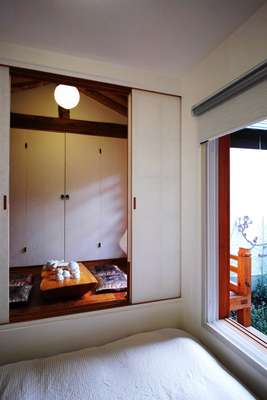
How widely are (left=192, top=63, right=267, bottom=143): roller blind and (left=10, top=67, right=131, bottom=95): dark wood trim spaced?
0.57 m

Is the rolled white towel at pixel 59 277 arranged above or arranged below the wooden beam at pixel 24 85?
below

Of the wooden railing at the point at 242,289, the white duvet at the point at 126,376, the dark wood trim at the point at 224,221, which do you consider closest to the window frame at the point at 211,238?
the dark wood trim at the point at 224,221

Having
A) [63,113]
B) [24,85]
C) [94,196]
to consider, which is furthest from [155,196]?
[24,85]

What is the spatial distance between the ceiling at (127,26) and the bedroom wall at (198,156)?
8 centimetres

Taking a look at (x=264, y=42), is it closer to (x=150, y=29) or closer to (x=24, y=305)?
(x=150, y=29)

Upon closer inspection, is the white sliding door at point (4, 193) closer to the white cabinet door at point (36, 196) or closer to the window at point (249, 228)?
the window at point (249, 228)

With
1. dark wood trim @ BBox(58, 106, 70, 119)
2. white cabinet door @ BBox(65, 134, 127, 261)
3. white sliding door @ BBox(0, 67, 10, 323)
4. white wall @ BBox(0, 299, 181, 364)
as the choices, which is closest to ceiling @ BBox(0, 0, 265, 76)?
white sliding door @ BBox(0, 67, 10, 323)

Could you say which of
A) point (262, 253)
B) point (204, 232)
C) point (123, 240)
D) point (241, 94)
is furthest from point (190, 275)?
point (123, 240)

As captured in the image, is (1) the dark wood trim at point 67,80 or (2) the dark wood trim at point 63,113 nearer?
(1) the dark wood trim at point 67,80

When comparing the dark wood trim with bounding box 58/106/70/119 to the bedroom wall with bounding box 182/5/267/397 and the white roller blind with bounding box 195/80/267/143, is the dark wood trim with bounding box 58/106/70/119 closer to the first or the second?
the bedroom wall with bounding box 182/5/267/397

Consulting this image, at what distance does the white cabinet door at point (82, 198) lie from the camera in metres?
3.59

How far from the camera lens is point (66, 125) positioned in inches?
139

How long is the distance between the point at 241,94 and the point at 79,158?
8.84 feet

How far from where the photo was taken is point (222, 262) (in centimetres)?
169
